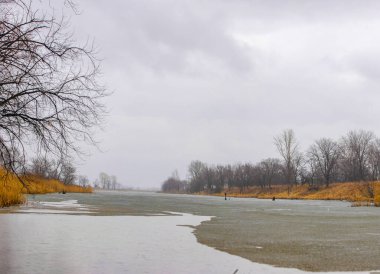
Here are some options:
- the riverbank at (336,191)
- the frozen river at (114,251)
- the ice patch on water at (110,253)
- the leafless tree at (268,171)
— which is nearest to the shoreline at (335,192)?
the riverbank at (336,191)

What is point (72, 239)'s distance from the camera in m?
15.7

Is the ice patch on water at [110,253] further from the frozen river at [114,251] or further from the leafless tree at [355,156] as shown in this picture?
the leafless tree at [355,156]

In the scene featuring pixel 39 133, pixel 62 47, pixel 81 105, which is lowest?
pixel 39 133

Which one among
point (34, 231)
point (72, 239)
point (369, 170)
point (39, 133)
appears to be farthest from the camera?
point (369, 170)

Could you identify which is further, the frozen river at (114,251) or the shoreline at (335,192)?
the shoreline at (335,192)

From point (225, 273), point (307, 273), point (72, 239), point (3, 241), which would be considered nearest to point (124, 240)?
point (72, 239)

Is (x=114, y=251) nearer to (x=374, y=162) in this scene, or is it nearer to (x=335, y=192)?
(x=335, y=192)

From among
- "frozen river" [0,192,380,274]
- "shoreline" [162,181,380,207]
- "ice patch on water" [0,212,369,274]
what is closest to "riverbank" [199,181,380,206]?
"shoreline" [162,181,380,207]

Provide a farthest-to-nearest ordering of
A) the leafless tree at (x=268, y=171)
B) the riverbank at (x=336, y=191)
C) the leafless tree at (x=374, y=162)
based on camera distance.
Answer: the leafless tree at (x=268, y=171)
the leafless tree at (x=374, y=162)
the riverbank at (x=336, y=191)

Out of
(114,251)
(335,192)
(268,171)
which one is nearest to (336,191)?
(335,192)

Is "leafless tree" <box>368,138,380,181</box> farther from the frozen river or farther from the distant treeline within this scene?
the frozen river

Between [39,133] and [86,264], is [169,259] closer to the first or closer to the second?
[86,264]

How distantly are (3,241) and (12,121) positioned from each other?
5875 millimetres

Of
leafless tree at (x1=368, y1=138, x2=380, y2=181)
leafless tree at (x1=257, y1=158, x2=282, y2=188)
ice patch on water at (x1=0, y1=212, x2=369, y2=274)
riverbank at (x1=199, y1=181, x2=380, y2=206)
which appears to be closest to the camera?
ice patch on water at (x1=0, y1=212, x2=369, y2=274)
